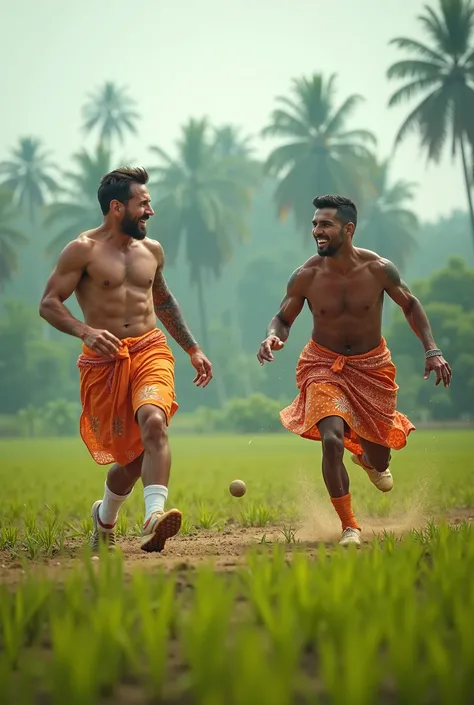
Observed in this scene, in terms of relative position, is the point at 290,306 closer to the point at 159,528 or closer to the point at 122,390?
the point at 122,390

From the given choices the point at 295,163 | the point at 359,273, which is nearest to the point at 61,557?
the point at 359,273

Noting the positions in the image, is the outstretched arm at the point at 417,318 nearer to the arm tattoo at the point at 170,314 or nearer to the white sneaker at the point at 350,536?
the white sneaker at the point at 350,536

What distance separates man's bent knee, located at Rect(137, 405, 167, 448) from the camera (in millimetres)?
5605

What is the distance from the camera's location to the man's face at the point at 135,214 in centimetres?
620

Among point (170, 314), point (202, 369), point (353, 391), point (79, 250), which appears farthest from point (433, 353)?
point (79, 250)

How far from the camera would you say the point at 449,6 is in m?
40.2

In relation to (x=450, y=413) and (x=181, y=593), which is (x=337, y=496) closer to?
(x=181, y=593)

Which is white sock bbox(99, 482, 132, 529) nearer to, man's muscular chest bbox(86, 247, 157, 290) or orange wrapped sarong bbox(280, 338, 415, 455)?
orange wrapped sarong bbox(280, 338, 415, 455)

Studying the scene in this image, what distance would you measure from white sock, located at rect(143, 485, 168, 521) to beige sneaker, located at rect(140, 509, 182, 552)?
12 cm

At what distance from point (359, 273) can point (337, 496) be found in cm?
141

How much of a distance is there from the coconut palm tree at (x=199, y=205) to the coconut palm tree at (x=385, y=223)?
6216 millimetres

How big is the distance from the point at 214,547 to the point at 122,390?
3.27 feet

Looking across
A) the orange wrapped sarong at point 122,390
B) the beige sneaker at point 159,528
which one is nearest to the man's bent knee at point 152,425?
the orange wrapped sarong at point 122,390

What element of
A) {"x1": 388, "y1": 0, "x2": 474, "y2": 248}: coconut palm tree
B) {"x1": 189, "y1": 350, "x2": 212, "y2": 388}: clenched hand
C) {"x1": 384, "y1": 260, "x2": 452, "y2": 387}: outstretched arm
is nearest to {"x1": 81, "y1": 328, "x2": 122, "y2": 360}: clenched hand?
{"x1": 189, "y1": 350, "x2": 212, "y2": 388}: clenched hand
